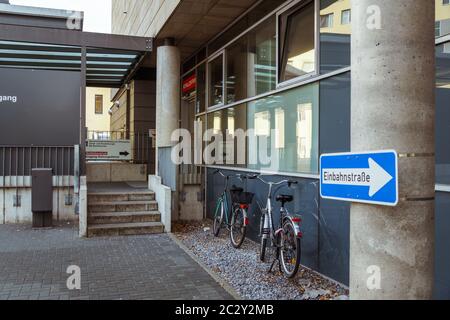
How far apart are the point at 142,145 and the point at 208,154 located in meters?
4.39

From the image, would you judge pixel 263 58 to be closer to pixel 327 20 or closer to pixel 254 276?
pixel 327 20

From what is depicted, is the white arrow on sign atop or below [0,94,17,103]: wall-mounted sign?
below

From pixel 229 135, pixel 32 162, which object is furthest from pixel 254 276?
pixel 32 162

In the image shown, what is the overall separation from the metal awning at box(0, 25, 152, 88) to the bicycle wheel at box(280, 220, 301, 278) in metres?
6.28

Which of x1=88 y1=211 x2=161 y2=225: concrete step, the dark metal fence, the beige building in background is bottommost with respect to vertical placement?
x1=88 y1=211 x2=161 y2=225: concrete step

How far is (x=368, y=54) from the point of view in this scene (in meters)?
2.48

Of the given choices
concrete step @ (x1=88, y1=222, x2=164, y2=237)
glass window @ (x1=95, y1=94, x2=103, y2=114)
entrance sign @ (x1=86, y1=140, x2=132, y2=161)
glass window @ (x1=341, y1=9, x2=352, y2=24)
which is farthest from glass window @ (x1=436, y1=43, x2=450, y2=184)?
glass window @ (x1=95, y1=94, x2=103, y2=114)

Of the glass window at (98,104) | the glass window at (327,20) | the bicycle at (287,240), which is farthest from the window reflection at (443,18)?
the glass window at (98,104)

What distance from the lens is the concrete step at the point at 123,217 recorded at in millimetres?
8533

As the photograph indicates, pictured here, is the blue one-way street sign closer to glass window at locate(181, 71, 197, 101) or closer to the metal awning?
the metal awning

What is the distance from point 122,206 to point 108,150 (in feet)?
17.2

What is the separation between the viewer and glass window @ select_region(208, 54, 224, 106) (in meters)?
10.3

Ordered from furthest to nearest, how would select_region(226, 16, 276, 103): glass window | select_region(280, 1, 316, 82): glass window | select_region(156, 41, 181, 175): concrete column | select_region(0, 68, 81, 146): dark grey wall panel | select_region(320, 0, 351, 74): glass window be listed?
1. select_region(156, 41, 181, 175): concrete column
2. select_region(0, 68, 81, 146): dark grey wall panel
3. select_region(226, 16, 276, 103): glass window
4. select_region(280, 1, 316, 82): glass window
5. select_region(320, 0, 351, 74): glass window

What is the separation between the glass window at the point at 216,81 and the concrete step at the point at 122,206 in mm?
2870
